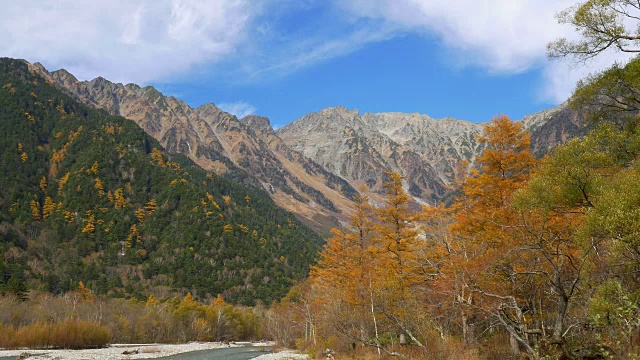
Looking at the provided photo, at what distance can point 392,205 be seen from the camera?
1303 inches

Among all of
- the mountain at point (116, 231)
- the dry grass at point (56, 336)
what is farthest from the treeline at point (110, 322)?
the mountain at point (116, 231)

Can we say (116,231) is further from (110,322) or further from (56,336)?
(56,336)

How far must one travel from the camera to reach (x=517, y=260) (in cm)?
1728

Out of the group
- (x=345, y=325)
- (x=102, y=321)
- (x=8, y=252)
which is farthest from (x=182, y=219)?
(x=345, y=325)

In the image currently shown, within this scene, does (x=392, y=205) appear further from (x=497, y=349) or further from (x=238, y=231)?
(x=238, y=231)

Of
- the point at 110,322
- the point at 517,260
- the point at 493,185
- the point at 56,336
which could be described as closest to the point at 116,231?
the point at 110,322

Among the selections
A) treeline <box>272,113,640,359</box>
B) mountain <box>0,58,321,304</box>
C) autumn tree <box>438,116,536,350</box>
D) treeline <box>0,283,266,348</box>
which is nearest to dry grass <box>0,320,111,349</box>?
treeline <box>0,283,266,348</box>

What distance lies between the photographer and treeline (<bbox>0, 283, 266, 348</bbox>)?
62.6 metres

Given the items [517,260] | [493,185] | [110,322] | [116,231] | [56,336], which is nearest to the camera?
[517,260]

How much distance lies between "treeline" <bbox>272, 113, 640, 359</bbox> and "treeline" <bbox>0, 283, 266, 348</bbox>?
48.7 meters

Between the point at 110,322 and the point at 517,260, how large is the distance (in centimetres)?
8290

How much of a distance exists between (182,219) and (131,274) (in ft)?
117

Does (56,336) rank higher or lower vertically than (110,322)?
higher

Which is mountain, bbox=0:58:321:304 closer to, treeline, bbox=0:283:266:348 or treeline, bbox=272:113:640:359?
treeline, bbox=0:283:266:348
